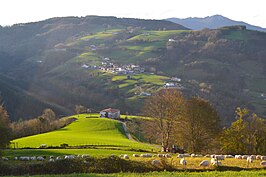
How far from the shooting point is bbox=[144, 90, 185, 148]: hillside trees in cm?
5972

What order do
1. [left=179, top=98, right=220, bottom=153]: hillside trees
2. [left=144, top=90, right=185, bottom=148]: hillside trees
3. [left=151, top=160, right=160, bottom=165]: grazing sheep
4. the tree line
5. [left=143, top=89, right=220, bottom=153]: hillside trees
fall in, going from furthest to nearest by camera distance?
[left=144, top=90, right=185, bottom=148]: hillside trees, the tree line, [left=143, top=89, right=220, bottom=153]: hillside trees, [left=179, top=98, right=220, bottom=153]: hillside trees, [left=151, top=160, right=160, bottom=165]: grazing sheep

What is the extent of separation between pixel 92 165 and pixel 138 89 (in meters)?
148

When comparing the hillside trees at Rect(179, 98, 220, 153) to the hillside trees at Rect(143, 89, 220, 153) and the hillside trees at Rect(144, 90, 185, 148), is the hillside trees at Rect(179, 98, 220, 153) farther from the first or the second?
the hillside trees at Rect(144, 90, 185, 148)

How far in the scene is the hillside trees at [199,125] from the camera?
56.9 meters

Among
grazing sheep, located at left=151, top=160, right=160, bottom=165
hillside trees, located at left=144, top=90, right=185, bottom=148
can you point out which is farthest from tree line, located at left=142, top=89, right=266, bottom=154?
grazing sheep, located at left=151, top=160, right=160, bottom=165

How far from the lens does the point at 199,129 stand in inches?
2255

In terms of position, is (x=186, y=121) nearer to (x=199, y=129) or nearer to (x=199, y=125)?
(x=199, y=125)

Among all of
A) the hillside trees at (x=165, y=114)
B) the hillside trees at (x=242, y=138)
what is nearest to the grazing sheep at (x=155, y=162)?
the hillside trees at (x=165, y=114)

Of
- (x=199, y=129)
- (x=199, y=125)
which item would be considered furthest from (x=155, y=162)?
(x=199, y=129)

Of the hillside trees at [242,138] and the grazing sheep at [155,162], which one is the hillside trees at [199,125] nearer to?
the hillside trees at [242,138]

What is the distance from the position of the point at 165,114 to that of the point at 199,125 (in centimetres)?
679

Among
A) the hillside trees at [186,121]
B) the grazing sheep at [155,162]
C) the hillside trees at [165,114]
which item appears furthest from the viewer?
the hillside trees at [165,114]

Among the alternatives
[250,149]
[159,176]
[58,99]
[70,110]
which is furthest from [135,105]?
[159,176]

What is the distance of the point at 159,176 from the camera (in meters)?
26.2
